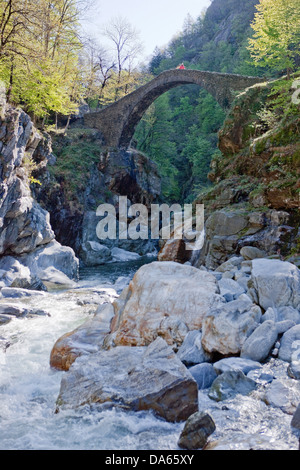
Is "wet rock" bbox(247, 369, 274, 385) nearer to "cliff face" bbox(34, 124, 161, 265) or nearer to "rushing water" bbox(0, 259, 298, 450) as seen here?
"rushing water" bbox(0, 259, 298, 450)

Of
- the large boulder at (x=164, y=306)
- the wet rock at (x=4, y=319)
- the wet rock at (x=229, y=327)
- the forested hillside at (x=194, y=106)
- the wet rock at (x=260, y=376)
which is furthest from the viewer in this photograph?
the forested hillside at (x=194, y=106)

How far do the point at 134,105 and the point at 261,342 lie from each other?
2380 centimetres

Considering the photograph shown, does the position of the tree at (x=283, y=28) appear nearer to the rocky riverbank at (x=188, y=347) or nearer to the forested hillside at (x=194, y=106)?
the forested hillside at (x=194, y=106)

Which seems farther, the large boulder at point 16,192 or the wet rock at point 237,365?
the large boulder at point 16,192

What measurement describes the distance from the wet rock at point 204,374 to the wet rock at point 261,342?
0.53m

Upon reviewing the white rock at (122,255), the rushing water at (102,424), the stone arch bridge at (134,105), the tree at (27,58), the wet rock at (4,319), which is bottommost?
the white rock at (122,255)

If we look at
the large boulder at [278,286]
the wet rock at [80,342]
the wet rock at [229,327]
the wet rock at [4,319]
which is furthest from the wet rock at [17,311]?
the large boulder at [278,286]

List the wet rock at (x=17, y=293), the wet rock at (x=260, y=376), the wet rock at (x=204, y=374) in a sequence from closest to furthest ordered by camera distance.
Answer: the wet rock at (x=260, y=376) < the wet rock at (x=204, y=374) < the wet rock at (x=17, y=293)

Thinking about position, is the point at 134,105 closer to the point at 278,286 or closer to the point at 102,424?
the point at 278,286

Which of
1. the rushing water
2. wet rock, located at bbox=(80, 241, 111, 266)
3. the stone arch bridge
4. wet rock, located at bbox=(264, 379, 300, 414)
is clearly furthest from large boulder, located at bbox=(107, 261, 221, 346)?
the stone arch bridge

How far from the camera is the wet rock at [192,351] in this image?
450 centimetres

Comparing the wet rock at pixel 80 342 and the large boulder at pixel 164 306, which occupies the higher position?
the large boulder at pixel 164 306

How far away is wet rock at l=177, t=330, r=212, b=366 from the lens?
14.8ft

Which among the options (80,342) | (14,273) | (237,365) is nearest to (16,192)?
(14,273)
